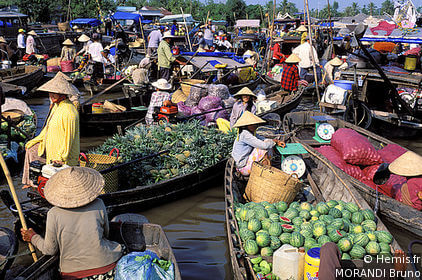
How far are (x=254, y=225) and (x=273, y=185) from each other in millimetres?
827

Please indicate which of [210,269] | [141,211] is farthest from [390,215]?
[141,211]

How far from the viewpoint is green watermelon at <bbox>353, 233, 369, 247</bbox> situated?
145 inches

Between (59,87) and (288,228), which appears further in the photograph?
(59,87)

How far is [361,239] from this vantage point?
3695mm

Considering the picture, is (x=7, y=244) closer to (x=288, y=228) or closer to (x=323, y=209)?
(x=288, y=228)

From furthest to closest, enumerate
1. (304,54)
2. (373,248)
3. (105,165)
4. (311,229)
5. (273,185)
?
(304,54) → (105,165) → (273,185) → (311,229) → (373,248)

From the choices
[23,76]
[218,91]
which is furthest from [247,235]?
[23,76]

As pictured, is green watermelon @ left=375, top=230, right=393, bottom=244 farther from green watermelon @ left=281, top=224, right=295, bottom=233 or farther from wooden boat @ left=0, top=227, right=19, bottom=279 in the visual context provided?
wooden boat @ left=0, top=227, right=19, bottom=279

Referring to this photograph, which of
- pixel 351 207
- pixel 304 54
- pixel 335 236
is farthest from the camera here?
pixel 304 54

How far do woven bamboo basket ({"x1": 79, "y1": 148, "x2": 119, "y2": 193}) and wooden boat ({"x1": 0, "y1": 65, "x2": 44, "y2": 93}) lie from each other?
26.0 feet

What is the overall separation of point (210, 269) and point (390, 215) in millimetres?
2641

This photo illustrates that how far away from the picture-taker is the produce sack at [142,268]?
10.4ft

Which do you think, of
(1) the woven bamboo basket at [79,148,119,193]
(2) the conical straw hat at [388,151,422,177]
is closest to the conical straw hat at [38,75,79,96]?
(1) the woven bamboo basket at [79,148,119,193]

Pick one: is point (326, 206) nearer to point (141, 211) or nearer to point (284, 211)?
point (284, 211)
